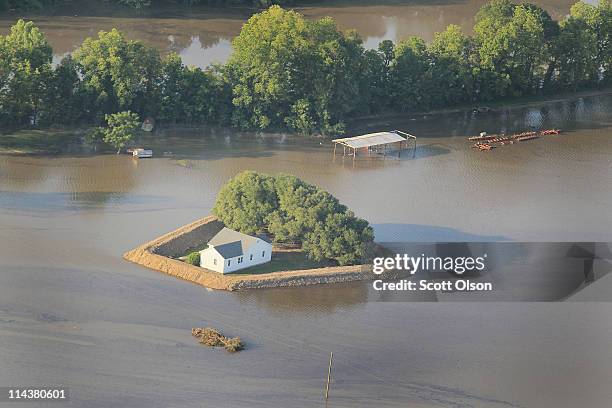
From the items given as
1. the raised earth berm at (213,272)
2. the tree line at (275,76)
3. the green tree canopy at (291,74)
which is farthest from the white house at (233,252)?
the tree line at (275,76)

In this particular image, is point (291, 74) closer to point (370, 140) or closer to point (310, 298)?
point (370, 140)

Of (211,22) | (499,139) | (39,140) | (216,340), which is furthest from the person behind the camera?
(211,22)

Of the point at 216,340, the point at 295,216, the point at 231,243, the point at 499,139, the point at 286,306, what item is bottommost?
the point at 216,340

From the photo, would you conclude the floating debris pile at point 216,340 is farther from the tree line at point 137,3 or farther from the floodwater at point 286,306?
the tree line at point 137,3

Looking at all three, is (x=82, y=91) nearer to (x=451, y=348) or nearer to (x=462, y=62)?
(x=462, y=62)

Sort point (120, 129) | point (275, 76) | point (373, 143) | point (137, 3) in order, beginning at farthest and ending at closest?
1. point (137, 3)
2. point (275, 76)
3. point (373, 143)
4. point (120, 129)

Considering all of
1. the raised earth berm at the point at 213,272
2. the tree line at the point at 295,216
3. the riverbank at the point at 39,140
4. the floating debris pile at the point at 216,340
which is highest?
the riverbank at the point at 39,140

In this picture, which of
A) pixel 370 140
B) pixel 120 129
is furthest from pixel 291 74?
pixel 120 129
